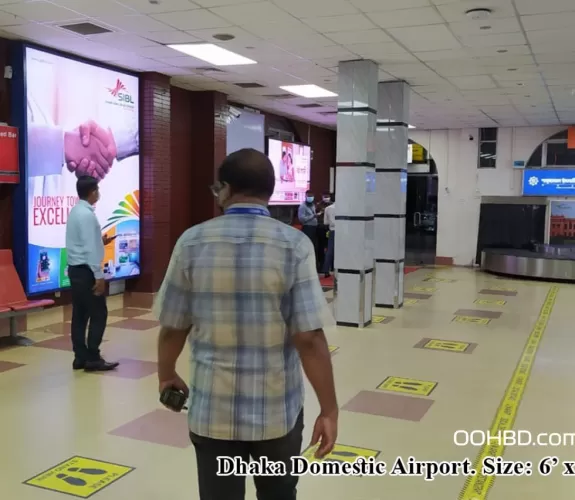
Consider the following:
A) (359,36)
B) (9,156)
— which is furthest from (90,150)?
(359,36)

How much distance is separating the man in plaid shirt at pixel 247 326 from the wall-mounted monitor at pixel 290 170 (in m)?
11.8

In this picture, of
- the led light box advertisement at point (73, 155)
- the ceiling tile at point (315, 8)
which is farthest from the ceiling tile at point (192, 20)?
the led light box advertisement at point (73, 155)

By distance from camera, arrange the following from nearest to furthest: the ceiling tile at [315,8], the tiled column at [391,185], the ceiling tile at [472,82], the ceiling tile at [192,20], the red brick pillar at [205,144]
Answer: the ceiling tile at [315,8], the ceiling tile at [192,20], the ceiling tile at [472,82], the tiled column at [391,185], the red brick pillar at [205,144]

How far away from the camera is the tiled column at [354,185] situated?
840 centimetres

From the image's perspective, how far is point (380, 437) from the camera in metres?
4.54

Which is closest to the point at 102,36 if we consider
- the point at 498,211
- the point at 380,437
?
the point at 380,437

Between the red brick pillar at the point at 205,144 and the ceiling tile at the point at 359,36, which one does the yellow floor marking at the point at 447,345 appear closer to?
the ceiling tile at the point at 359,36

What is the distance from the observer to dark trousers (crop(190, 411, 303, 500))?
2117 millimetres

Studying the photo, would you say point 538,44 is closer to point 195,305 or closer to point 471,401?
point 471,401

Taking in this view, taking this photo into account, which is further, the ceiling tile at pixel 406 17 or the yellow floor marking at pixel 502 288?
the yellow floor marking at pixel 502 288

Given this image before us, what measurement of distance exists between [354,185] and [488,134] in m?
9.38

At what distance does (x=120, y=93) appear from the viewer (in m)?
9.52

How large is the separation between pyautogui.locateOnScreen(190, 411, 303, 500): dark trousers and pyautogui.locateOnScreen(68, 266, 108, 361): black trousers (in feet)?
13.1

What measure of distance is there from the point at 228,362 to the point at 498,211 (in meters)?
15.7
